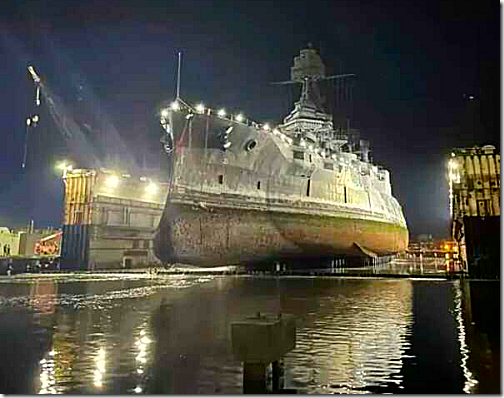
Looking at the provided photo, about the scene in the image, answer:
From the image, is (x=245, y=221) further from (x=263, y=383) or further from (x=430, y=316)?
(x=263, y=383)

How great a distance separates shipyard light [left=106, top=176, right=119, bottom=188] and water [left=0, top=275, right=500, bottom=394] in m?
16.4

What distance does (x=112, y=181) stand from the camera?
27.4 m

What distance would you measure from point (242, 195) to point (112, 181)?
10.6 metres

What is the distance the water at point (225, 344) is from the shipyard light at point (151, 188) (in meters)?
19.0

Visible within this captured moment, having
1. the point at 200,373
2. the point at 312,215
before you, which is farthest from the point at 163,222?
the point at 200,373

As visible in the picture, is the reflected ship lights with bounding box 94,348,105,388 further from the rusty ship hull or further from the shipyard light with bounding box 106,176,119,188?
the shipyard light with bounding box 106,176,119,188

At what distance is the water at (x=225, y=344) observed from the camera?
4297mm

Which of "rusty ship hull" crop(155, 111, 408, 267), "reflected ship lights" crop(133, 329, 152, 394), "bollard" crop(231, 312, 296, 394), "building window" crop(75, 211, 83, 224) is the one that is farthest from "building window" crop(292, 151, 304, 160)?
"bollard" crop(231, 312, 296, 394)

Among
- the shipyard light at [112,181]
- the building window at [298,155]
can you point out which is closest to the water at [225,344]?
the building window at [298,155]

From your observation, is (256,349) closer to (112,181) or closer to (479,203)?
(479,203)

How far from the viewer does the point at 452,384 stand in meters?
4.23

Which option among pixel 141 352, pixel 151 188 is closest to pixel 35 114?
pixel 151 188

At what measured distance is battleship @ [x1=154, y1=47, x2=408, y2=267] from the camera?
65.0ft

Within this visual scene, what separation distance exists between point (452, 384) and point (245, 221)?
16149 mm
